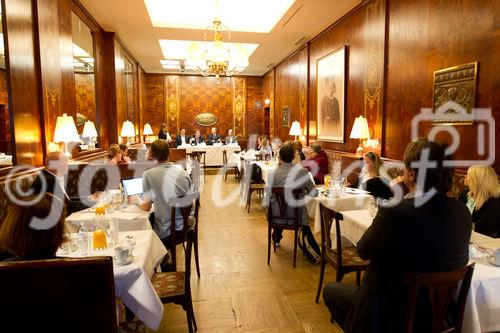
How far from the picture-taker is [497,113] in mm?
3537

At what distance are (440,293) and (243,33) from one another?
24.3 feet

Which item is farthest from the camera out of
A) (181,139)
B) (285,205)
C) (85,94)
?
(181,139)

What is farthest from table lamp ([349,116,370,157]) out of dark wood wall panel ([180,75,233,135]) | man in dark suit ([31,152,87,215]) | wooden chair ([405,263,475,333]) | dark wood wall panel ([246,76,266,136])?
dark wood wall panel ([180,75,233,135])

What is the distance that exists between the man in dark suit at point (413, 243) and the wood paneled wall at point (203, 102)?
42.3 feet

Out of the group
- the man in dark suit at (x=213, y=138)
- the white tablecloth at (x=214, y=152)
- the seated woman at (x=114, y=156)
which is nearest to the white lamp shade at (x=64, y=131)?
the seated woman at (x=114, y=156)

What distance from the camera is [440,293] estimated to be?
5.59 feet

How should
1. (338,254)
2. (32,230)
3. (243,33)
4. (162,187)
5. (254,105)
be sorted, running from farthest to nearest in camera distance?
(254,105), (243,33), (162,187), (338,254), (32,230)

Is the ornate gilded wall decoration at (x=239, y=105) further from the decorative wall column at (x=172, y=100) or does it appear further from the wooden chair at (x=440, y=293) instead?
the wooden chair at (x=440, y=293)

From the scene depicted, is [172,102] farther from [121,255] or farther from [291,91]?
[121,255]

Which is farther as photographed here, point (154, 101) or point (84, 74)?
point (154, 101)

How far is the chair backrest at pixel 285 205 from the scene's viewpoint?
3.97 m

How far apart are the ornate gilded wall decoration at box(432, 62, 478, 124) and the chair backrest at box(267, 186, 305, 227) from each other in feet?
6.49

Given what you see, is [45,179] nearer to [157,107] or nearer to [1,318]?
[1,318]

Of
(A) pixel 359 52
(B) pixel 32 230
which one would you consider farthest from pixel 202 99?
(B) pixel 32 230
